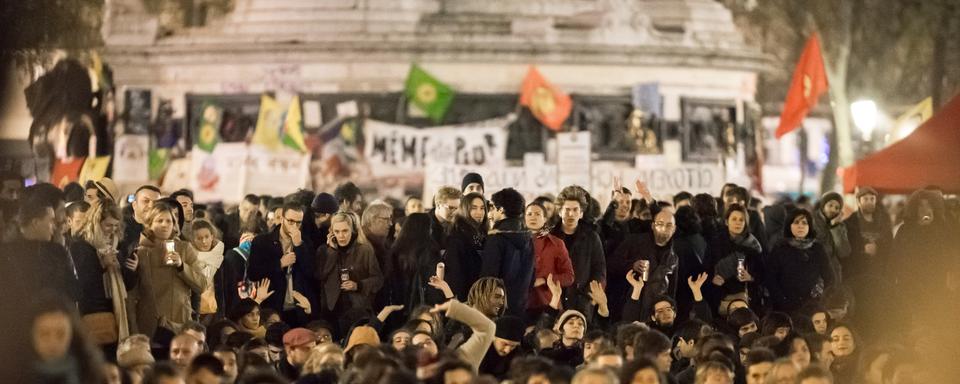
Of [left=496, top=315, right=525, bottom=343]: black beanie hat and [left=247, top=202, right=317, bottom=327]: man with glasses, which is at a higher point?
[left=247, top=202, right=317, bottom=327]: man with glasses

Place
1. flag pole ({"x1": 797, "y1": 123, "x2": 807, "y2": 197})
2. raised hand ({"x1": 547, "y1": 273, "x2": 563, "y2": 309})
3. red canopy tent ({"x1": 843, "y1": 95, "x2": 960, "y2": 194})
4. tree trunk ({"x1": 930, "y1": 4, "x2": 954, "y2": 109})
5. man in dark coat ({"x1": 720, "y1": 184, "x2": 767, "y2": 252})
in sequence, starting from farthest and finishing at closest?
1. flag pole ({"x1": 797, "y1": 123, "x2": 807, "y2": 197})
2. tree trunk ({"x1": 930, "y1": 4, "x2": 954, "y2": 109})
3. red canopy tent ({"x1": 843, "y1": 95, "x2": 960, "y2": 194})
4. man in dark coat ({"x1": 720, "y1": 184, "x2": 767, "y2": 252})
5. raised hand ({"x1": 547, "y1": 273, "x2": 563, "y2": 309})

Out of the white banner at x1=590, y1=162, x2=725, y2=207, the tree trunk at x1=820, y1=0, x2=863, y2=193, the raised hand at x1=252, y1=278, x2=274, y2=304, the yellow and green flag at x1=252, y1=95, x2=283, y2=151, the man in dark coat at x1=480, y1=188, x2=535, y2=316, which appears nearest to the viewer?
the man in dark coat at x1=480, y1=188, x2=535, y2=316

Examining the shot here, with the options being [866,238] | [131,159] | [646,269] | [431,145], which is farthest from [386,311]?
[131,159]

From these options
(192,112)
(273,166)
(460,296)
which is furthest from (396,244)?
(192,112)

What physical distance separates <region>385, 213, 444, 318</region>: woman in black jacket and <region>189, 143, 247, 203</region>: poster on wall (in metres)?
13.1

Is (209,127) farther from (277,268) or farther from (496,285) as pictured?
(496,285)

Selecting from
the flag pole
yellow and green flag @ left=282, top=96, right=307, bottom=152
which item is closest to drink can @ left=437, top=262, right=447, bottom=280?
yellow and green flag @ left=282, top=96, right=307, bottom=152

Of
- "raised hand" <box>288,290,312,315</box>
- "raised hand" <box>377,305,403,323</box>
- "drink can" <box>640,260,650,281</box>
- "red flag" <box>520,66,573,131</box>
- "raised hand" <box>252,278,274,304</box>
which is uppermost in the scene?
"red flag" <box>520,66,573,131</box>

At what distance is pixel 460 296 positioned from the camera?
12.8 metres

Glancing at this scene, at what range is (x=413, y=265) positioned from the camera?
12930 millimetres

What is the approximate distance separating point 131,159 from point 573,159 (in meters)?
8.12

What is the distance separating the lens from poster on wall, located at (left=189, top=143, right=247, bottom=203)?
86.2ft

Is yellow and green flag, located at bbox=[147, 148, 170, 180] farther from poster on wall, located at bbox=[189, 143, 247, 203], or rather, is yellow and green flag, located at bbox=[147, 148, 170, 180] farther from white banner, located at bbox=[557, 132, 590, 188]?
white banner, located at bbox=[557, 132, 590, 188]

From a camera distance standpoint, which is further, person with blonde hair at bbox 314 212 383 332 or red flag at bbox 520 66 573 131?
red flag at bbox 520 66 573 131
